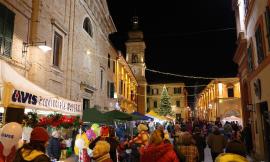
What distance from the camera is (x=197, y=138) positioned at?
11.7 meters

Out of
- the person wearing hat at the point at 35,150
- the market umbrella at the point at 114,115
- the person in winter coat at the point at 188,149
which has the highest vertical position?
the market umbrella at the point at 114,115

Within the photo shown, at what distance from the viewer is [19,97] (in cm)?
546

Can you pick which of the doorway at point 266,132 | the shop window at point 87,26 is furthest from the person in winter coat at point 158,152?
the shop window at point 87,26

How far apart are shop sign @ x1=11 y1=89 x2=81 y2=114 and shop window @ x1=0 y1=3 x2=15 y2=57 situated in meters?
3.78

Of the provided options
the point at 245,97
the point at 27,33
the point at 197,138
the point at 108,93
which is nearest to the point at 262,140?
the point at 197,138

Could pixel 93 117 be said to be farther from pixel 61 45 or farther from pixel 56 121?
pixel 61 45

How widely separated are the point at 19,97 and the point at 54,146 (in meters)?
7.65

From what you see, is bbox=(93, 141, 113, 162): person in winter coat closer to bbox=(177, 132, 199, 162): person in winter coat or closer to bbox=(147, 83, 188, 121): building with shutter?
bbox=(177, 132, 199, 162): person in winter coat

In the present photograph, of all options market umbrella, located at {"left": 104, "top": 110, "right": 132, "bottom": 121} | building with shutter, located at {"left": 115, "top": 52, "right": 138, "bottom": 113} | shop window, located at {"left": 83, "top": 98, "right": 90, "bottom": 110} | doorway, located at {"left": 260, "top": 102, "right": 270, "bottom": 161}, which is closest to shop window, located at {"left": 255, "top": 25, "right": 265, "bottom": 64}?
doorway, located at {"left": 260, "top": 102, "right": 270, "bottom": 161}

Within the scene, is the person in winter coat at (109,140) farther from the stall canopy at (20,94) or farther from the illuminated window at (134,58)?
the illuminated window at (134,58)

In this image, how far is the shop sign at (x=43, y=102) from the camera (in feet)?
17.8

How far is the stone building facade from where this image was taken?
1118 cm

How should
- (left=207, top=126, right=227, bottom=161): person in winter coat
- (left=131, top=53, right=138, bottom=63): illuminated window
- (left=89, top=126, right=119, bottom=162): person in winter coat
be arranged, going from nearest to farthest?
1. (left=89, top=126, right=119, bottom=162): person in winter coat
2. (left=207, top=126, right=227, bottom=161): person in winter coat
3. (left=131, top=53, right=138, bottom=63): illuminated window

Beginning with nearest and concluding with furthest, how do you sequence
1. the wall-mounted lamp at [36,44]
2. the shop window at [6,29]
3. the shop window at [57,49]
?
the shop window at [6,29], the wall-mounted lamp at [36,44], the shop window at [57,49]
